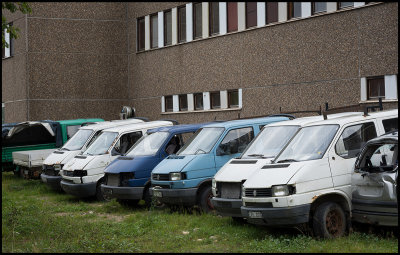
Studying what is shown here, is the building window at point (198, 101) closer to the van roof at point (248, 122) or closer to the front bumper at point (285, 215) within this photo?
the van roof at point (248, 122)

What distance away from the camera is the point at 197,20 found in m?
24.2

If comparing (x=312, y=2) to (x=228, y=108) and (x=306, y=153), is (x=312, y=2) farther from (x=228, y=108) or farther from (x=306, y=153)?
(x=306, y=153)

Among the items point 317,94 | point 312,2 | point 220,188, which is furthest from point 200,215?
point 312,2

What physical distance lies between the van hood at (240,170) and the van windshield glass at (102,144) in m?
5.90

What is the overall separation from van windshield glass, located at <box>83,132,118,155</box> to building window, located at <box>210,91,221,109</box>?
6.94m

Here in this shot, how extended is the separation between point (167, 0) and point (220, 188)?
1564cm

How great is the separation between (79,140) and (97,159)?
2897 mm

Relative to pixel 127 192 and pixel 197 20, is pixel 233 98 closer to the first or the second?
pixel 197 20

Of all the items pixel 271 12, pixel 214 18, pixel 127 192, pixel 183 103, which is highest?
pixel 214 18

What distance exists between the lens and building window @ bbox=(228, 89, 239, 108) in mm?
21969

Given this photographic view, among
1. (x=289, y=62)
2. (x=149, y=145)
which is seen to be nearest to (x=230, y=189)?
(x=149, y=145)

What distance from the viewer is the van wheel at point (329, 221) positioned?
30.2ft

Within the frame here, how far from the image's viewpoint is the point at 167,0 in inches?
992

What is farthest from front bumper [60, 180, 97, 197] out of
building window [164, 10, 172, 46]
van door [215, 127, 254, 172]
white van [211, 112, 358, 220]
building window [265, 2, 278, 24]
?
building window [164, 10, 172, 46]
